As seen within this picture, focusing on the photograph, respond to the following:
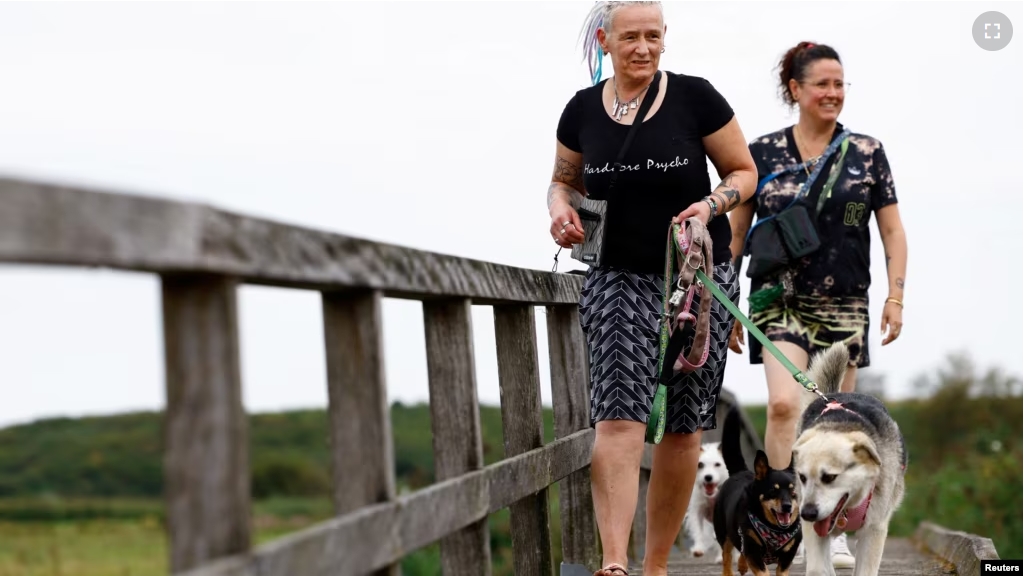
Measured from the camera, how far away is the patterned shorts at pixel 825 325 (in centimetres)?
574

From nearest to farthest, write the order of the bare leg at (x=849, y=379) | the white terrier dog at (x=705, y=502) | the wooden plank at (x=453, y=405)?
the wooden plank at (x=453, y=405) < the bare leg at (x=849, y=379) < the white terrier dog at (x=705, y=502)

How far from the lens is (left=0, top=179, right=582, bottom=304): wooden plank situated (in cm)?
178

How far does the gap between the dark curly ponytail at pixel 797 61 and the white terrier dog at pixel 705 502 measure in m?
2.32

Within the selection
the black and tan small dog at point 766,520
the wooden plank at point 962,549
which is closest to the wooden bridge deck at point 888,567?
the wooden plank at point 962,549

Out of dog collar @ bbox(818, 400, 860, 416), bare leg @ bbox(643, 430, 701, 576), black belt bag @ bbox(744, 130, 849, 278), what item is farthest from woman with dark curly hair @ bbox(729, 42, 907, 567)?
bare leg @ bbox(643, 430, 701, 576)

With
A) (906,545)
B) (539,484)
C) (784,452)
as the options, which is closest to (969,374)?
(906,545)

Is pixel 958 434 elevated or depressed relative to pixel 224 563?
depressed

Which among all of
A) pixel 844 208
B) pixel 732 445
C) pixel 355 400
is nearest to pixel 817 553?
pixel 732 445

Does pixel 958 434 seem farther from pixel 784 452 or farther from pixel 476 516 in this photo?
pixel 476 516

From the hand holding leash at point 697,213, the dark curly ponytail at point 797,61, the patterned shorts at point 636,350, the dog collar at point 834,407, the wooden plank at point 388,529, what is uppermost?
the dark curly ponytail at point 797,61

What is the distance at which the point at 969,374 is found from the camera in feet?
96.9

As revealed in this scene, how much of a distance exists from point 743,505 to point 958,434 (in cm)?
2439

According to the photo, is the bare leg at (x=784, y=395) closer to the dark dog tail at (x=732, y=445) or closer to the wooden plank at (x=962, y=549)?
the dark dog tail at (x=732, y=445)

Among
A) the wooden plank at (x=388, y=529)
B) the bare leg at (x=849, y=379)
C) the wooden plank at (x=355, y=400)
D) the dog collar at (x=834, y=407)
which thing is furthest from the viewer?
the bare leg at (x=849, y=379)
